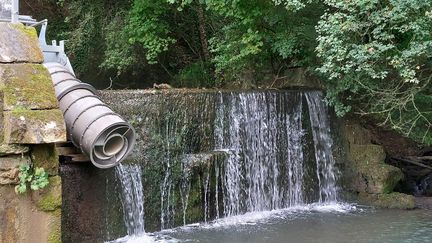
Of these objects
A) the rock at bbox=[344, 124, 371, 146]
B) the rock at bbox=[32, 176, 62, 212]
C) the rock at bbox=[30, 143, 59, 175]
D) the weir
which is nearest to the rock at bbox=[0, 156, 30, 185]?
the rock at bbox=[30, 143, 59, 175]

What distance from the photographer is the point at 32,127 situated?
162 inches

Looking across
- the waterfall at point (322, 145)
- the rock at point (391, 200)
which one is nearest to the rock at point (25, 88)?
the waterfall at point (322, 145)

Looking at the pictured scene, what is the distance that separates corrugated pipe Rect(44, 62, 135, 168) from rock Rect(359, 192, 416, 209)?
207 inches

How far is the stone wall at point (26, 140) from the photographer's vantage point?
13.5ft

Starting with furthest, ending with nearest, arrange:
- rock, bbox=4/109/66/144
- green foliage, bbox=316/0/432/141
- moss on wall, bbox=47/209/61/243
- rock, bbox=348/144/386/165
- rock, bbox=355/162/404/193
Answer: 1. rock, bbox=348/144/386/165
2. rock, bbox=355/162/404/193
3. green foliage, bbox=316/0/432/141
4. moss on wall, bbox=47/209/61/243
5. rock, bbox=4/109/66/144

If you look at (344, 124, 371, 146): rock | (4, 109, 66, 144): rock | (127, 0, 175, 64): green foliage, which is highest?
(127, 0, 175, 64): green foliage

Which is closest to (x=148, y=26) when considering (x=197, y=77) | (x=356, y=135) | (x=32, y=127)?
(x=197, y=77)

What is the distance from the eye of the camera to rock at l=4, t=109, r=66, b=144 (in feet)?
13.4

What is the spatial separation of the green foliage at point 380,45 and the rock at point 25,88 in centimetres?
407

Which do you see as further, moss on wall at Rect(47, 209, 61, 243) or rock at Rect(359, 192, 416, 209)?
rock at Rect(359, 192, 416, 209)

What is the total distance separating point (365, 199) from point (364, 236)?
237 cm

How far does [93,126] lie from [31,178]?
2.83 ft

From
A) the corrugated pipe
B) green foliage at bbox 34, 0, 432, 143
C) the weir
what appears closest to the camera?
the corrugated pipe

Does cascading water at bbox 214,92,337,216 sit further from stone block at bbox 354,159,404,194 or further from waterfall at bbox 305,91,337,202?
stone block at bbox 354,159,404,194
